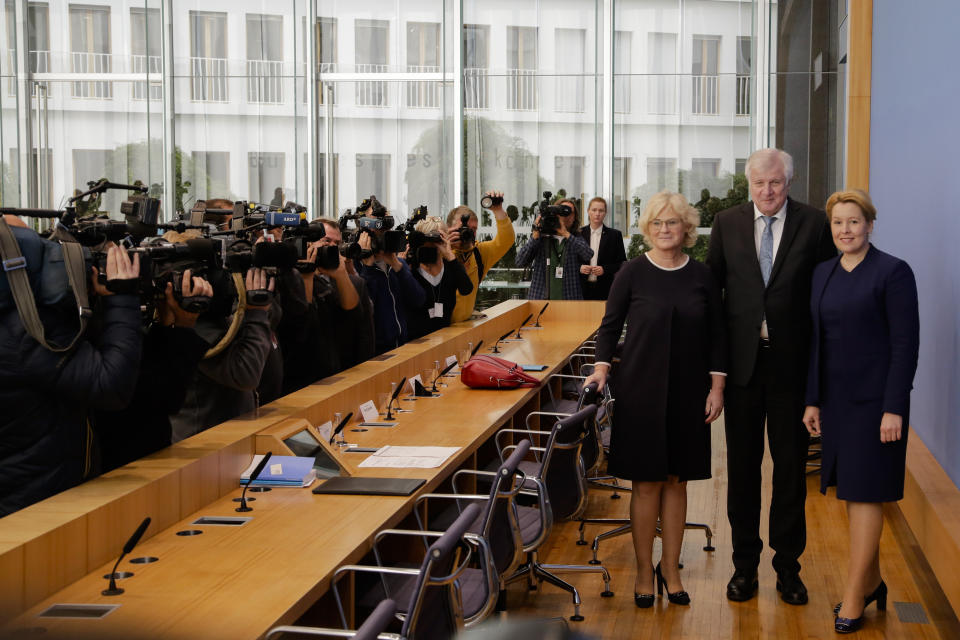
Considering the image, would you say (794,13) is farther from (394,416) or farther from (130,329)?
(130,329)

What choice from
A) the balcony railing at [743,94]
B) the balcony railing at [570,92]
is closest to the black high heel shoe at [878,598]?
the balcony railing at [743,94]

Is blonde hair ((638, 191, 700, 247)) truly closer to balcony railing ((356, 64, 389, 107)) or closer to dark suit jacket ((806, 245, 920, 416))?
dark suit jacket ((806, 245, 920, 416))

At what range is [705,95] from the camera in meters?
10.9

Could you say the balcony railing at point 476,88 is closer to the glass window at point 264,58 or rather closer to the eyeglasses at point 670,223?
the glass window at point 264,58

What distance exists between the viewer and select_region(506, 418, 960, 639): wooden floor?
3.95 metres

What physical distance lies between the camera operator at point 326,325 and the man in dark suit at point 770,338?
1747 mm

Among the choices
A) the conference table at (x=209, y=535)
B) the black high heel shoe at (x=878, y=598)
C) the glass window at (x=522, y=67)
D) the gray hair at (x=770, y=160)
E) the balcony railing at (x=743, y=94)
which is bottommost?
the black high heel shoe at (x=878, y=598)

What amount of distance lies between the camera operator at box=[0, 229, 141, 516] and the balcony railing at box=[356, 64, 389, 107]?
8836mm

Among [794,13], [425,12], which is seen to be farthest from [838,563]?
[425,12]

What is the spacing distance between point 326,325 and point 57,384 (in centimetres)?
247

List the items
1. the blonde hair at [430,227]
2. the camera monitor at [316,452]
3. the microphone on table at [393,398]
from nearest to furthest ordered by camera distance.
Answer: the camera monitor at [316,452] < the microphone on table at [393,398] < the blonde hair at [430,227]

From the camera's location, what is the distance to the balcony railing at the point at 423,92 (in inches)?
444

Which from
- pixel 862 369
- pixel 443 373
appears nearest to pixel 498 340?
pixel 443 373

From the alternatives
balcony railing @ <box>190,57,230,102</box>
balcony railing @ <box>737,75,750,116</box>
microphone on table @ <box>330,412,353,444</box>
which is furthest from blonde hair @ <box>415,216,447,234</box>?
balcony railing @ <box>190,57,230,102</box>
